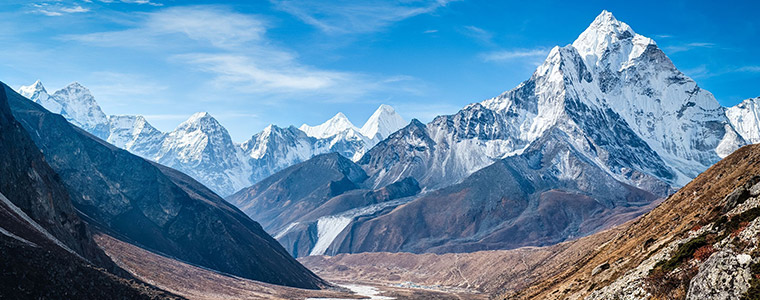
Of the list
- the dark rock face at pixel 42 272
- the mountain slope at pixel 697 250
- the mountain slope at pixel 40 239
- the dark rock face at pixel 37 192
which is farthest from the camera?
the dark rock face at pixel 37 192

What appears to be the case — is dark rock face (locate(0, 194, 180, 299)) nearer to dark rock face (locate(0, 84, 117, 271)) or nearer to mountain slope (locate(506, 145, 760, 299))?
dark rock face (locate(0, 84, 117, 271))

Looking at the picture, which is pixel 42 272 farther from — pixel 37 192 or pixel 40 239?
pixel 37 192

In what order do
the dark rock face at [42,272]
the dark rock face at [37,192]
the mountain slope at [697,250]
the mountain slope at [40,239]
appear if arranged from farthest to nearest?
the dark rock face at [37,192]
the mountain slope at [40,239]
the dark rock face at [42,272]
the mountain slope at [697,250]

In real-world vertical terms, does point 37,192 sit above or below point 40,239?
above

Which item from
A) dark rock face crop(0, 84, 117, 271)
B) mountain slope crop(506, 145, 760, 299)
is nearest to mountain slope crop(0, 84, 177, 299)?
dark rock face crop(0, 84, 117, 271)

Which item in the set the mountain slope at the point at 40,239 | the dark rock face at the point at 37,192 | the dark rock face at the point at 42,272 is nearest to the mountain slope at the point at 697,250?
the dark rock face at the point at 42,272

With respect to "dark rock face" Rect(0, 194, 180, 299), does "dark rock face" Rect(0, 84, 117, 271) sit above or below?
above

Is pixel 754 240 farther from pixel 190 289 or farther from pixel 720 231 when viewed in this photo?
pixel 190 289

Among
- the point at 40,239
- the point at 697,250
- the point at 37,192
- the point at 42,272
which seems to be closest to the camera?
the point at 697,250

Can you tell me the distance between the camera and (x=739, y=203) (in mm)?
60469

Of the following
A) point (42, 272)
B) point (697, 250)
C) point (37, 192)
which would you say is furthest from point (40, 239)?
point (697, 250)

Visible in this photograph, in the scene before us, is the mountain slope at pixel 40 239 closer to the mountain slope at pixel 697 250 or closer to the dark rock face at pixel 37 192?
the dark rock face at pixel 37 192

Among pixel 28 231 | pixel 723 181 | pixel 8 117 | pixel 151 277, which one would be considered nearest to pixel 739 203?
pixel 723 181

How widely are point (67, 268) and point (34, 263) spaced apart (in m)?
6.63
